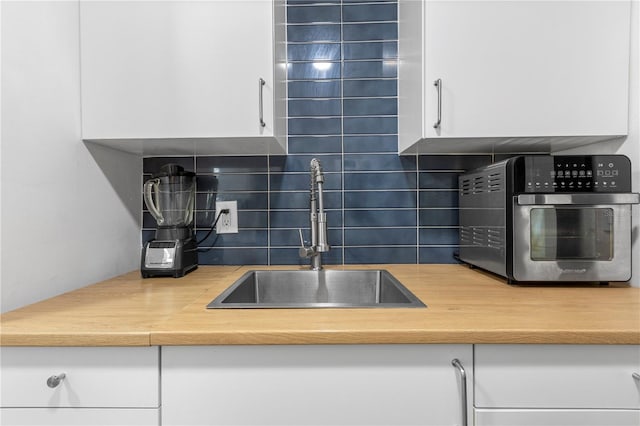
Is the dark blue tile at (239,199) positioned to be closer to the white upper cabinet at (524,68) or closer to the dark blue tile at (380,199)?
the dark blue tile at (380,199)

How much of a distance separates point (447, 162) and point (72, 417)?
4.79ft

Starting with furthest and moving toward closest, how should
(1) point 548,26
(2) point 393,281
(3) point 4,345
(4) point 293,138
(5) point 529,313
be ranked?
(4) point 293,138 < (2) point 393,281 < (1) point 548,26 < (5) point 529,313 < (3) point 4,345

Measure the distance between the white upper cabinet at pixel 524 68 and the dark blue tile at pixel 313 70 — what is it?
0.48 m

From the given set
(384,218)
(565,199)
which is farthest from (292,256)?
(565,199)

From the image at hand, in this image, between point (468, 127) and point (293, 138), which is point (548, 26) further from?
point (293, 138)

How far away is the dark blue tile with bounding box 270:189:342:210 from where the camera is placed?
158cm

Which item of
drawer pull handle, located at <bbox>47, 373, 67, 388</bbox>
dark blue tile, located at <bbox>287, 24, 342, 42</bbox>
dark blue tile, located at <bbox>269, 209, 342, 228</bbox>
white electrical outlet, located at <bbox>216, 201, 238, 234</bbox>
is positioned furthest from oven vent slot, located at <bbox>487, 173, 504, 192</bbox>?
drawer pull handle, located at <bbox>47, 373, 67, 388</bbox>

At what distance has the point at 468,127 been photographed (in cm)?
117

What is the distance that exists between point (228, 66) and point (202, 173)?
1.78 feet

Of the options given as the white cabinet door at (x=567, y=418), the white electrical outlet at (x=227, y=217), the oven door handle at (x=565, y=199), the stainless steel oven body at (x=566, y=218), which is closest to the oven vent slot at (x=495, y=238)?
the stainless steel oven body at (x=566, y=218)

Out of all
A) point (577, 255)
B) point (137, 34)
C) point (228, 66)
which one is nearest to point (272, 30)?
point (228, 66)

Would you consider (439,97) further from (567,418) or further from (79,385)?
(79,385)

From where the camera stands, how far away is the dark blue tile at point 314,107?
1570 millimetres

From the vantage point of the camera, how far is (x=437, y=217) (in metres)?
1.59
